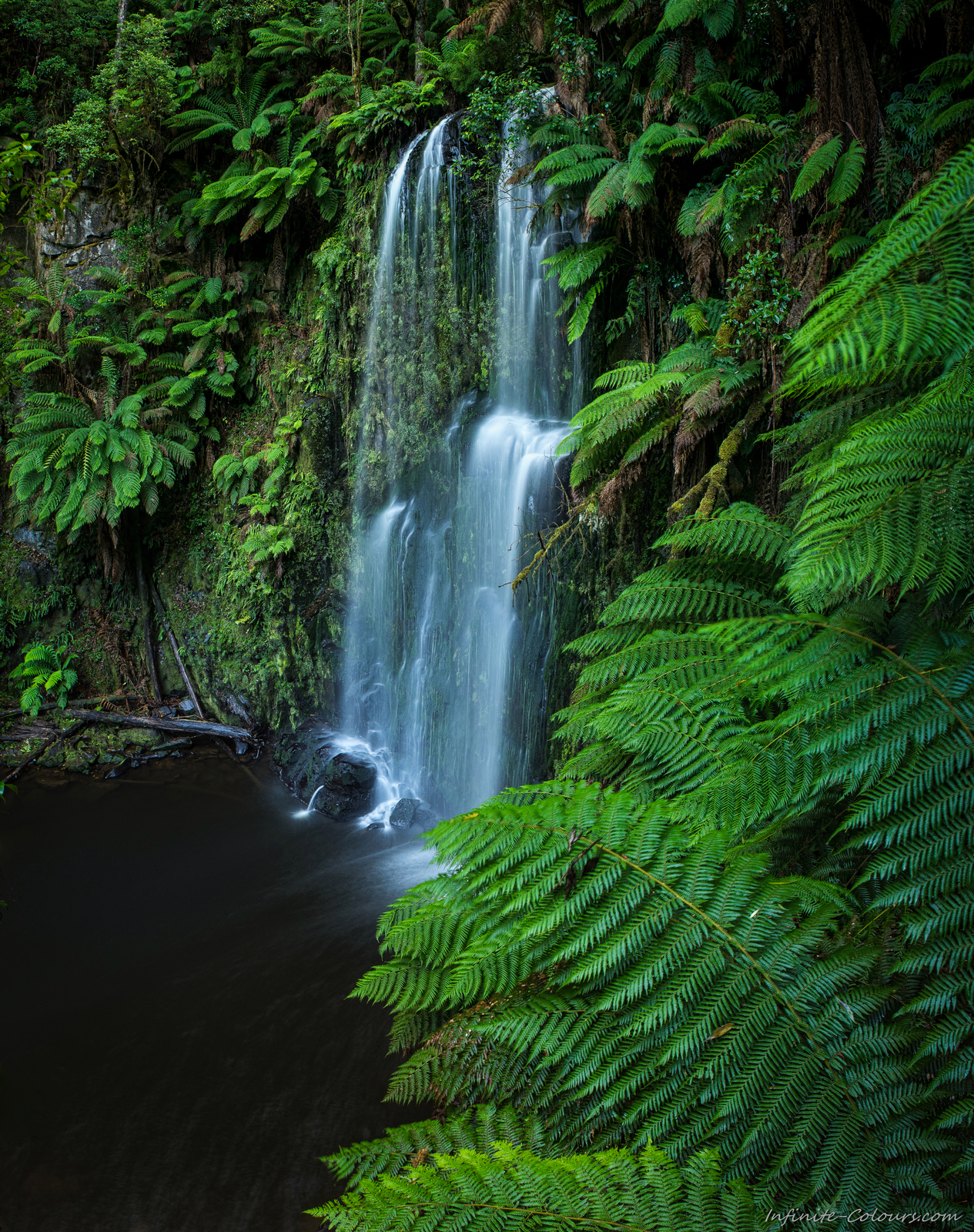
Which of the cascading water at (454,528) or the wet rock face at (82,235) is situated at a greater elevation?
the wet rock face at (82,235)

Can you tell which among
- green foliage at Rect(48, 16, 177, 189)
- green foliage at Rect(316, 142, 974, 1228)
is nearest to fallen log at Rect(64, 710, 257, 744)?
green foliage at Rect(48, 16, 177, 189)

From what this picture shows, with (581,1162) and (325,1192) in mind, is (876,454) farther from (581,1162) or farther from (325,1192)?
(325,1192)

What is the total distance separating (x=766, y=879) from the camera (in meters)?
1.32

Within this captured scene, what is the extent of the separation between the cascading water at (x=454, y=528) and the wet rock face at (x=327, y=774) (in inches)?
9.8

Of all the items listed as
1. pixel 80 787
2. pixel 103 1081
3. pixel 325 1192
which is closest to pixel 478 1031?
pixel 325 1192

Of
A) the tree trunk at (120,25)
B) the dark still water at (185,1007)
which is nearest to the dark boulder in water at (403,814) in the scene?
the dark still water at (185,1007)

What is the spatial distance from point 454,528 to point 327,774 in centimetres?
307

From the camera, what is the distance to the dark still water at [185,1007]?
3473 mm

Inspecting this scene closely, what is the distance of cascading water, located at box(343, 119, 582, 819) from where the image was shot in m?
6.38

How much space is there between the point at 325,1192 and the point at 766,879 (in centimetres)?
321

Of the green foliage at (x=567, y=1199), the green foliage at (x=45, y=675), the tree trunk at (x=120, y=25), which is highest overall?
the tree trunk at (x=120, y=25)

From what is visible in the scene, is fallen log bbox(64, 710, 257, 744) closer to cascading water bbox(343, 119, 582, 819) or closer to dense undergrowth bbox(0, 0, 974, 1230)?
dense undergrowth bbox(0, 0, 974, 1230)

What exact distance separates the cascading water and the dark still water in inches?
47.7

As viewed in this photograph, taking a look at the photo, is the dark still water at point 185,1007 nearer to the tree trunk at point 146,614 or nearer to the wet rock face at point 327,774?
the wet rock face at point 327,774
